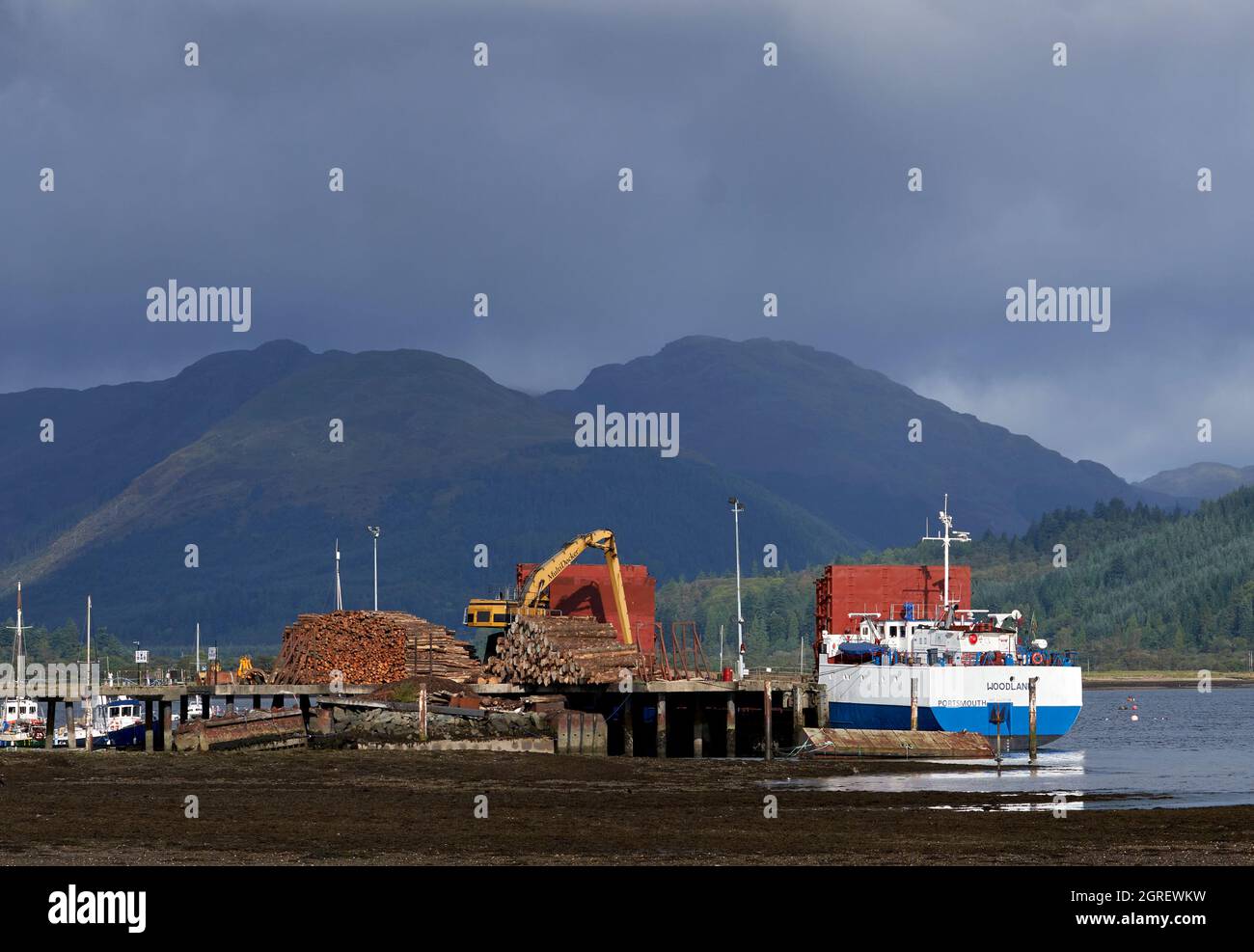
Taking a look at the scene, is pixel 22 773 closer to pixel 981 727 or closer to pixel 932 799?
pixel 932 799

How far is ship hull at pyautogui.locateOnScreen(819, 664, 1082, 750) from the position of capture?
273 feet

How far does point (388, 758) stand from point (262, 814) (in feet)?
80.4

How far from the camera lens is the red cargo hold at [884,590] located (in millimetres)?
99188

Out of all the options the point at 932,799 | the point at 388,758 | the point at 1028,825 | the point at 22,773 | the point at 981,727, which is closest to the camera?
the point at 1028,825

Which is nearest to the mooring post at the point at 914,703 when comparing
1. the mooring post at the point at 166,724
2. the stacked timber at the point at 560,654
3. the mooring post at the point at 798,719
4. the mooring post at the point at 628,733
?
the mooring post at the point at 798,719

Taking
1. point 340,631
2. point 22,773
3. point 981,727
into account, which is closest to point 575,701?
point 340,631

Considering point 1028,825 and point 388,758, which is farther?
point 388,758

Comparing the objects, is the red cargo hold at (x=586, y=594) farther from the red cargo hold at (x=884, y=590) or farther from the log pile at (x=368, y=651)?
the log pile at (x=368, y=651)

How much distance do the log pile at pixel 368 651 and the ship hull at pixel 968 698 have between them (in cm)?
1944

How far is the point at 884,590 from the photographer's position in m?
99.2

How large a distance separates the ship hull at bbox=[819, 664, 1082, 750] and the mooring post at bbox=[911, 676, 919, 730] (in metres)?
0.11

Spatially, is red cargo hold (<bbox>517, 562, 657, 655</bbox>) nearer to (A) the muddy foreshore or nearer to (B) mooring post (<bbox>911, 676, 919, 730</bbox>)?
(B) mooring post (<bbox>911, 676, 919, 730</bbox>)

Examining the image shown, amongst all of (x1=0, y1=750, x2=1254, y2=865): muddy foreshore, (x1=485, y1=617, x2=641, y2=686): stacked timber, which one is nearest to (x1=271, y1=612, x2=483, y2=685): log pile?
(x1=485, y1=617, x2=641, y2=686): stacked timber
